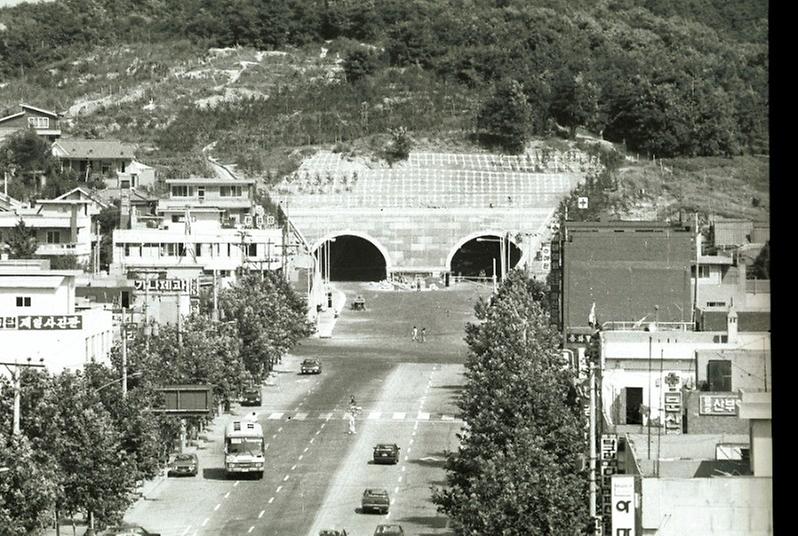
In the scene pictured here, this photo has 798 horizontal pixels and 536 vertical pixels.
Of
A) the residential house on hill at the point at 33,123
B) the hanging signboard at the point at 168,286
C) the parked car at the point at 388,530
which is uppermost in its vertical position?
the residential house on hill at the point at 33,123

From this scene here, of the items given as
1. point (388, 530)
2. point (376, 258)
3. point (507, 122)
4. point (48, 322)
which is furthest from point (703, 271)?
point (507, 122)

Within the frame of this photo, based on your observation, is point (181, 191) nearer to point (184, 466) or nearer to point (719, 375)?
point (184, 466)

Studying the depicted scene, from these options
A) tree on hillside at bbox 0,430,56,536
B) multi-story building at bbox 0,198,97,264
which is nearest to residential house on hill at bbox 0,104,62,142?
multi-story building at bbox 0,198,97,264

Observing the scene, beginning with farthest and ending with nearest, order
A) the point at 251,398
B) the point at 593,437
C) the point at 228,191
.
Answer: the point at 228,191 < the point at 251,398 < the point at 593,437

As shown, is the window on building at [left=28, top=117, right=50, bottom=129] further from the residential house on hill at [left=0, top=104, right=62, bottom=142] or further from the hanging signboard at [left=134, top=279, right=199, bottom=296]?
the hanging signboard at [left=134, top=279, right=199, bottom=296]

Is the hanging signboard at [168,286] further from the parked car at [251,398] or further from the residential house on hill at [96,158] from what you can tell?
the residential house on hill at [96,158]

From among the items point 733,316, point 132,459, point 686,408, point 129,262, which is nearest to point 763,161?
point 686,408

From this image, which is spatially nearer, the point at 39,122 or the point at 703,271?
the point at 703,271

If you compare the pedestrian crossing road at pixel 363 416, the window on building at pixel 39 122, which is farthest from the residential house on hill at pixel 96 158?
A: the pedestrian crossing road at pixel 363 416
